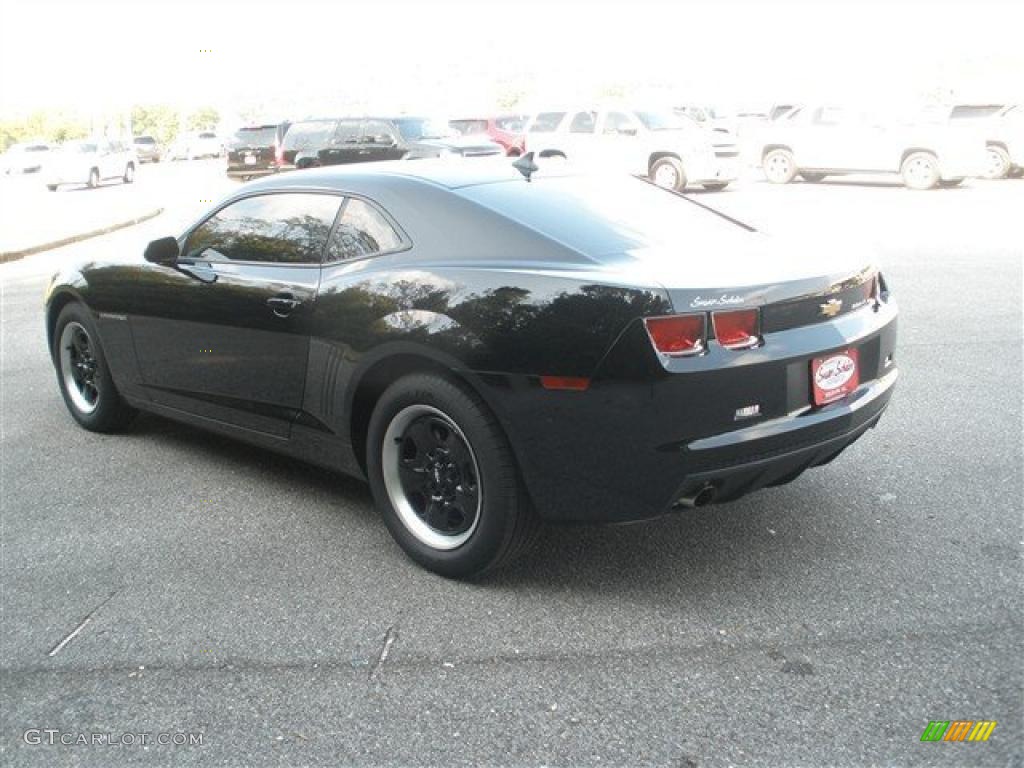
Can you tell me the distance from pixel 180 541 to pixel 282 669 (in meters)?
1.25

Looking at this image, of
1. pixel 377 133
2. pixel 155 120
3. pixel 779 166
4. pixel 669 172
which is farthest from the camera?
pixel 155 120

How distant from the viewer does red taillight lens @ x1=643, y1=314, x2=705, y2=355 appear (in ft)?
10.4

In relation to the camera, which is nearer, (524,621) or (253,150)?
(524,621)

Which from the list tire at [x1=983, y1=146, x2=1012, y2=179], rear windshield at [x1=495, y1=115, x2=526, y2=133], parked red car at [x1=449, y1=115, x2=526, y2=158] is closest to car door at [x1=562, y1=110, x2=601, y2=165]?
parked red car at [x1=449, y1=115, x2=526, y2=158]

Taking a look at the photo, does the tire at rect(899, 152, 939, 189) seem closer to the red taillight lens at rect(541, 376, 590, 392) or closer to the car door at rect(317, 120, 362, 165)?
→ the car door at rect(317, 120, 362, 165)

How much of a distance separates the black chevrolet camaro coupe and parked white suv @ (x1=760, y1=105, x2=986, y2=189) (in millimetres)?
17009

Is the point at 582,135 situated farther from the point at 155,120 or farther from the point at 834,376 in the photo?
the point at 155,120

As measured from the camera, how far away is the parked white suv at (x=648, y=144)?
20.2 meters

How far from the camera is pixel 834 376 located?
3529mm

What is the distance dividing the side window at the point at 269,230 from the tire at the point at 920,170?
1788 cm

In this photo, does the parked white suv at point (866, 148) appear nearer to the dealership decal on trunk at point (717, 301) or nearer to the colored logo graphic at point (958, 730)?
the dealership decal on trunk at point (717, 301)

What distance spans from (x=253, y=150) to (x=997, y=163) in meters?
16.9

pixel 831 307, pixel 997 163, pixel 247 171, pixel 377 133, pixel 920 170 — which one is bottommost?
pixel 997 163

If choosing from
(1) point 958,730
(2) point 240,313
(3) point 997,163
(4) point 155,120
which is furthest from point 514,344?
(4) point 155,120
